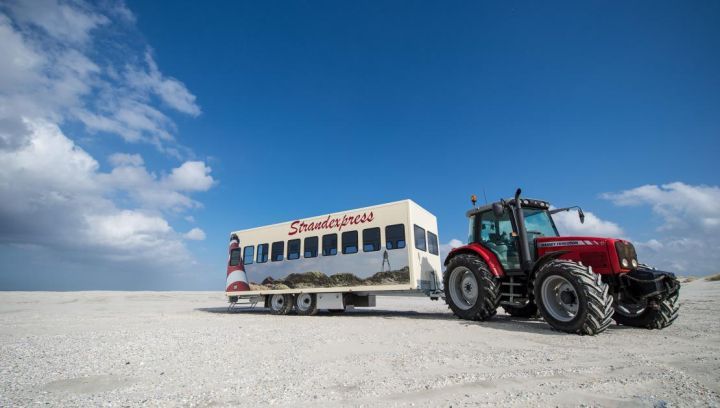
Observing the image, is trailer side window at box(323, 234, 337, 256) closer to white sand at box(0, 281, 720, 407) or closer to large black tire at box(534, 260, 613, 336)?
white sand at box(0, 281, 720, 407)

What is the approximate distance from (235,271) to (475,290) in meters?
10.9

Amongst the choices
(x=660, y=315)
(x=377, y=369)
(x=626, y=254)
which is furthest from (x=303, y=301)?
(x=660, y=315)

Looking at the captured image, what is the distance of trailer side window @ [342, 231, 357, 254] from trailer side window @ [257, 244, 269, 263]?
4.23 m

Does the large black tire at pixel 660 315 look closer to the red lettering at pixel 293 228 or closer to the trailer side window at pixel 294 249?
the trailer side window at pixel 294 249

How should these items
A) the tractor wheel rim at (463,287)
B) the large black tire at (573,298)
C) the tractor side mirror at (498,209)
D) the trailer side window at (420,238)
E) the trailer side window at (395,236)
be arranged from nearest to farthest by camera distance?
the large black tire at (573,298), the tractor side mirror at (498,209), the tractor wheel rim at (463,287), the trailer side window at (395,236), the trailer side window at (420,238)

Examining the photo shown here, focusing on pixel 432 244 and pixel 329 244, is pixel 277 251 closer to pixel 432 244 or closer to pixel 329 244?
pixel 329 244

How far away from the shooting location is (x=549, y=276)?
753 cm

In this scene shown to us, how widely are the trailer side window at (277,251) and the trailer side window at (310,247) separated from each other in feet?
Answer: 4.44

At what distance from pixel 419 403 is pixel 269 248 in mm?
12656

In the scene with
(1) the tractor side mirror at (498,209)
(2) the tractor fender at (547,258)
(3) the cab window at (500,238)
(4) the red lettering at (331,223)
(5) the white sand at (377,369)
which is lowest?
(5) the white sand at (377,369)

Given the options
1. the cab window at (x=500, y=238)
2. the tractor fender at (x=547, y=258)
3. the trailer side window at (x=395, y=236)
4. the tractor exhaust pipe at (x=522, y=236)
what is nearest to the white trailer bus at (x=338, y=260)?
the trailer side window at (x=395, y=236)

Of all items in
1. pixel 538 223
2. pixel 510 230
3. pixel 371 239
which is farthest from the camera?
pixel 371 239

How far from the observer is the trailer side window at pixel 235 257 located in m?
16.2

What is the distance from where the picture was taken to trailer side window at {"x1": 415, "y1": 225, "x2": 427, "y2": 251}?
11619mm
